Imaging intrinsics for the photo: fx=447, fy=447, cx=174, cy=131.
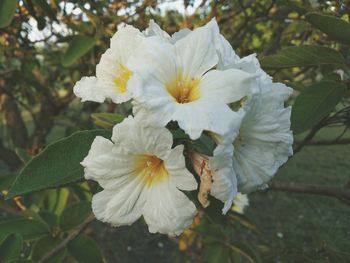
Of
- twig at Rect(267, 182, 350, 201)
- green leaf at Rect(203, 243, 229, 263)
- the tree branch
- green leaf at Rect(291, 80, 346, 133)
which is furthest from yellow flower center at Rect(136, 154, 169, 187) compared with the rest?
the tree branch

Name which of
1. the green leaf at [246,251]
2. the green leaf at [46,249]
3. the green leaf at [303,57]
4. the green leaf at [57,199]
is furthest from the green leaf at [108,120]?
the green leaf at [57,199]

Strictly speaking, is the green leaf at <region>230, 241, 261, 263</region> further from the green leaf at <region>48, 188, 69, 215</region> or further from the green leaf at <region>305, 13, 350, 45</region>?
the green leaf at <region>305, 13, 350, 45</region>

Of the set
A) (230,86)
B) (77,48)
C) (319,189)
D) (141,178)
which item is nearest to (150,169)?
(141,178)

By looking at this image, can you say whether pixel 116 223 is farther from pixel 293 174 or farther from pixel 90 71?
pixel 293 174

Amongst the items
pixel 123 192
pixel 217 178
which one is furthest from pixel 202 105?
pixel 123 192

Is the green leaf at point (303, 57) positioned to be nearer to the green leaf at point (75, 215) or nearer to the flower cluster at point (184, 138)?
the flower cluster at point (184, 138)

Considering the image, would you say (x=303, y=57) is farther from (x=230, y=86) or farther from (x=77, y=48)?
(x=77, y=48)
